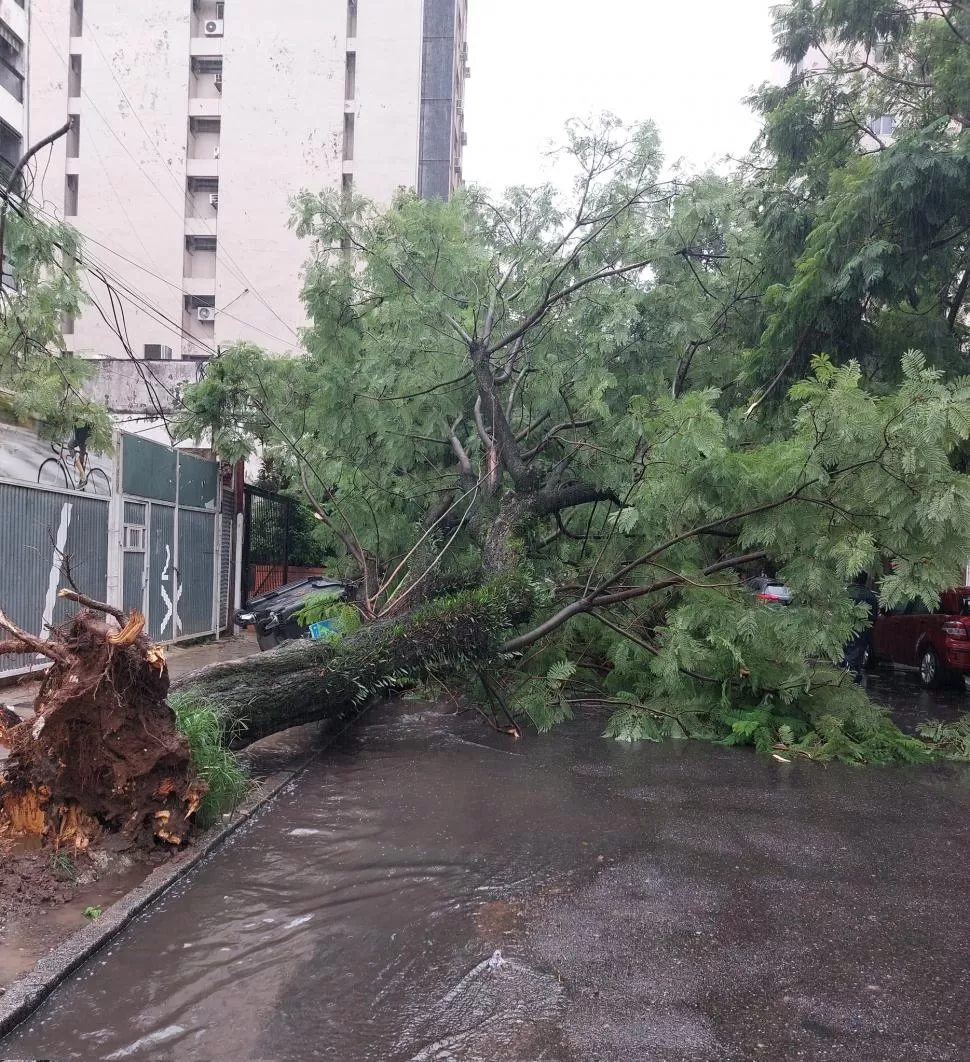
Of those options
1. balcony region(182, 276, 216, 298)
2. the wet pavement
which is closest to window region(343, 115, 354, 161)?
balcony region(182, 276, 216, 298)

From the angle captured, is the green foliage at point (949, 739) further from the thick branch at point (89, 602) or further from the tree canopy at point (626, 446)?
the thick branch at point (89, 602)

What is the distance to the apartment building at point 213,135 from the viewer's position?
32688 mm

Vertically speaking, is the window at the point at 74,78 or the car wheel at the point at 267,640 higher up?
the window at the point at 74,78

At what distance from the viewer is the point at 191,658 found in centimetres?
1400

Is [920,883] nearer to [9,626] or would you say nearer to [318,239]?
[9,626]

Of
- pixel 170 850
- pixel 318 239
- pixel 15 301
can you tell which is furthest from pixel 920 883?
pixel 15 301

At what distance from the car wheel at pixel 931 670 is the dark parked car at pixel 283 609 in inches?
327

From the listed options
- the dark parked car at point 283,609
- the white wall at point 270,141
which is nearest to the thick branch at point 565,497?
the dark parked car at point 283,609

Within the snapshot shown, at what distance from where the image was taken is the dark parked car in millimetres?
13875

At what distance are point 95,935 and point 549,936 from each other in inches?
77.9

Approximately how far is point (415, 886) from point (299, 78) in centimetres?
3419

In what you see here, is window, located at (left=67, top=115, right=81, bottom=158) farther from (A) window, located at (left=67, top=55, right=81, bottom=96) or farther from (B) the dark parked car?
(B) the dark parked car

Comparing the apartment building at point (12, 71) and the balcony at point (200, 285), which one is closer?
the apartment building at point (12, 71)

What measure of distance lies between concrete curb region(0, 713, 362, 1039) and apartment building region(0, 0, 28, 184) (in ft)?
67.5
